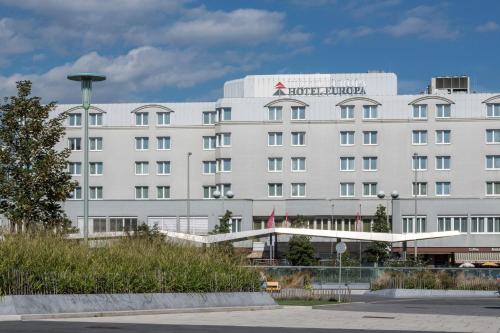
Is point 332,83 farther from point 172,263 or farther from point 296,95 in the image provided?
point 172,263

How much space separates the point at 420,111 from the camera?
93438 mm

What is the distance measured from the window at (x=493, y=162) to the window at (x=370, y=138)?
35.1ft

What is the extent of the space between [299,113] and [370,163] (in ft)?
27.4

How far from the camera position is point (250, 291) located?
3412cm

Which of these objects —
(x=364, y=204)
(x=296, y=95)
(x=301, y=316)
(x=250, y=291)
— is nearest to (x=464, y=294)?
(x=250, y=291)

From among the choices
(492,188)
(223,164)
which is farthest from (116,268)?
(492,188)

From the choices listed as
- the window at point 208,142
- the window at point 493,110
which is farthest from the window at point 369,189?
the window at point 208,142

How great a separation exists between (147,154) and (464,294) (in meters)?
51.5

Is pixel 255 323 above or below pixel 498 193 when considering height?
below

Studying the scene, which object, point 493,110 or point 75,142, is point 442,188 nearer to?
point 493,110

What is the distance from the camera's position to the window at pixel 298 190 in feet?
309

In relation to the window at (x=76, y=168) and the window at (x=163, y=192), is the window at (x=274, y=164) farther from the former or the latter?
the window at (x=76, y=168)

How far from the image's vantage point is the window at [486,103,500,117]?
92625mm

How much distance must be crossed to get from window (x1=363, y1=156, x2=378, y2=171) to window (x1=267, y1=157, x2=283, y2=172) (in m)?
8.05
